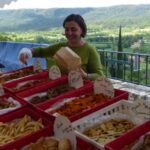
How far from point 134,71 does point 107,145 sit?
3.70 m

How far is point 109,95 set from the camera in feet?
5.28

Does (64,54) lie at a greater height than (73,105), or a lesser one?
greater

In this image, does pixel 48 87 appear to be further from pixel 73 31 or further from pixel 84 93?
pixel 73 31

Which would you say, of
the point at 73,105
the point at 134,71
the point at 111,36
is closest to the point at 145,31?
the point at 111,36

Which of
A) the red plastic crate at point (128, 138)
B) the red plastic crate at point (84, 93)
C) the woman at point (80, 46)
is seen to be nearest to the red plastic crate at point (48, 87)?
the red plastic crate at point (84, 93)

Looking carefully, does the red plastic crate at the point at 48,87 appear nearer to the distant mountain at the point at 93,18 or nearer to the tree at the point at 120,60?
the tree at the point at 120,60

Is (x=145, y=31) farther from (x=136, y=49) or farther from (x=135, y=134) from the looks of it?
(x=135, y=134)

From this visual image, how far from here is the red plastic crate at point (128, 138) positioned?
1005 millimetres

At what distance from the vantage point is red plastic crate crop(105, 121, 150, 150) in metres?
1.00

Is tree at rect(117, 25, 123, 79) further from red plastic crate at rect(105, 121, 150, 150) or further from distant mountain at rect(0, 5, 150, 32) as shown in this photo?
red plastic crate at rect(105, 121, 150, 150)

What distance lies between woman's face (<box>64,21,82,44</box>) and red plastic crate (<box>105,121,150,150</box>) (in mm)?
1191

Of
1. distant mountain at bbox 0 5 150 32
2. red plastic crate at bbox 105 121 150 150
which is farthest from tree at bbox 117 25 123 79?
red plastic crate at bbox 105 121 150 150

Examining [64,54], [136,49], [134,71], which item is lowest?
[134,71]

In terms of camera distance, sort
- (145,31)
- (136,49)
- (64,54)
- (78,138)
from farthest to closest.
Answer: (145,31) → (136,49) → (64,54) → (78,138)
